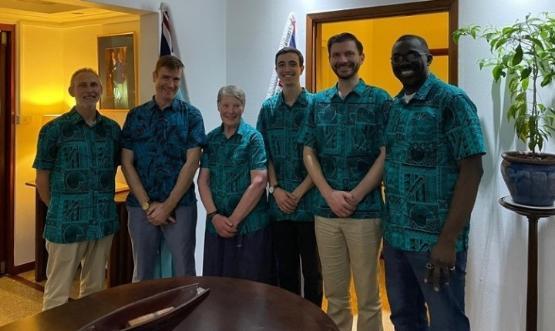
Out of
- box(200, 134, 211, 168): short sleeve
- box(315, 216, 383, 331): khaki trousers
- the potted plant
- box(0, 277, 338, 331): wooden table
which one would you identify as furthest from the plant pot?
box(200, 134, 211, 168): short sleeve

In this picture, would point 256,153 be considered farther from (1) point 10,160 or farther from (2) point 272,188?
(1) point 10,160

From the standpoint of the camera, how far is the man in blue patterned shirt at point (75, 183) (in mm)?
2332

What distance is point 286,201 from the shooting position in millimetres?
2486

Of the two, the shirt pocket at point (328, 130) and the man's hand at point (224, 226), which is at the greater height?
the shirt pocket at point (328, 130)

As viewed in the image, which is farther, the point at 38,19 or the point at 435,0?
the point at 38,19

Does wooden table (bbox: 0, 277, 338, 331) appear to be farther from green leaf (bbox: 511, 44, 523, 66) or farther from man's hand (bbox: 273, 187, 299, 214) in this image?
green leaf (bbox: 511, 44, 523, 66)

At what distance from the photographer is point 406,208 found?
1.95m

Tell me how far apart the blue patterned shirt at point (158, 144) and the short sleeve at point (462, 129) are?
128 centimetres

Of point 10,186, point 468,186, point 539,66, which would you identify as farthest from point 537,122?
point 10,186

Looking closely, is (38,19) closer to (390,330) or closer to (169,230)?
(169,230)

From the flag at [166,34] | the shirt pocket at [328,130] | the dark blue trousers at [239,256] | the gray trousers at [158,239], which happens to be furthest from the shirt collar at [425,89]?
the flag at [166,34]

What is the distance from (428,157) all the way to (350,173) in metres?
0.48

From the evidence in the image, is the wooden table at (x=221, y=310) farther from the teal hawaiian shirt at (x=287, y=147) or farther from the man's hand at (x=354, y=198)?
the teal hawaiian shirt at (x=287, y=147)

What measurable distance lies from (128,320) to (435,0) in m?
2.41
